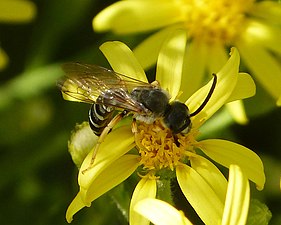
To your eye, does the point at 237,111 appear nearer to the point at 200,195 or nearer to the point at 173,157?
the point at 173,157

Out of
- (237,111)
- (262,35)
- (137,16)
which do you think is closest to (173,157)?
(237,111)

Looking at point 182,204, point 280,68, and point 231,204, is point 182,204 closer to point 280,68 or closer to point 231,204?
point 231,204

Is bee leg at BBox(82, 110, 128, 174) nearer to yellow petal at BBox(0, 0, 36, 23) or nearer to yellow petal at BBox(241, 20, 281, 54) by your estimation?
yellow petal at BBox(0, 0, 36, 23)

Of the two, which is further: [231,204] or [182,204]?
[182,204]

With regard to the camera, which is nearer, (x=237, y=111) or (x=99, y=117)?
(x=99, y=117)

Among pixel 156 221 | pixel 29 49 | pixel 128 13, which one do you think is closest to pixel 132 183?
pixel 156 221

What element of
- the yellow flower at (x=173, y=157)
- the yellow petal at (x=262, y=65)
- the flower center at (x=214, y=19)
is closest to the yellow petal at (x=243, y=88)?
the yellow flower at (x=173, y=157)
